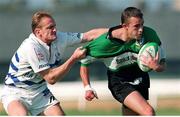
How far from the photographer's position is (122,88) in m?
12.2

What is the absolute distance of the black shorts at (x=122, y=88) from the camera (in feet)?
39.8

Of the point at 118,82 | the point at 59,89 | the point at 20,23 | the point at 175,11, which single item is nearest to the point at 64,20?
the point at 20,23

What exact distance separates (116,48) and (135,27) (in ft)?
1.68

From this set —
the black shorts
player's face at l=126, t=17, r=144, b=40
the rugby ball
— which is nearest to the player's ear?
player's face at l=126, t=17, r=144, b=40

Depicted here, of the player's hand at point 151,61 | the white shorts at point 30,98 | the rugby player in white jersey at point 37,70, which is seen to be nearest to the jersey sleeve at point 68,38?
the rugby player in white jersey at point 37,70

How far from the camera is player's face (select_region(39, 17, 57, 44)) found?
11.3m

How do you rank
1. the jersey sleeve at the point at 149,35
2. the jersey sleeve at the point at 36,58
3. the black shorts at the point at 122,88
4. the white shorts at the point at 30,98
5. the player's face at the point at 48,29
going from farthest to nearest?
1. the black shorts at the point at 122,88
2. the jersey sleeve at the point at 149,35
3. the white shorts at the point at 30,98
4. the jersey sleeve at the point at 36,58
5. the player's face at the point at 48,29

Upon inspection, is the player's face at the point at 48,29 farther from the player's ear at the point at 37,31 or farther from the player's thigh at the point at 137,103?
the player's thigh at the point at 137,103

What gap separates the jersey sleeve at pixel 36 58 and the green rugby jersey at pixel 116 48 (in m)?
0.72

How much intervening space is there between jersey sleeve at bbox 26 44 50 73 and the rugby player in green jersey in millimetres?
716

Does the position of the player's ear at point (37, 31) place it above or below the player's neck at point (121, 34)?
above

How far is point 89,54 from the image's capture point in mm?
11875

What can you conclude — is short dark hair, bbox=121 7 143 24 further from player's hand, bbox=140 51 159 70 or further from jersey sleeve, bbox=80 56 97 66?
jersey sleeve, bbox=80 56 97 66

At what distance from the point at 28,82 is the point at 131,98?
1474 millimetres
